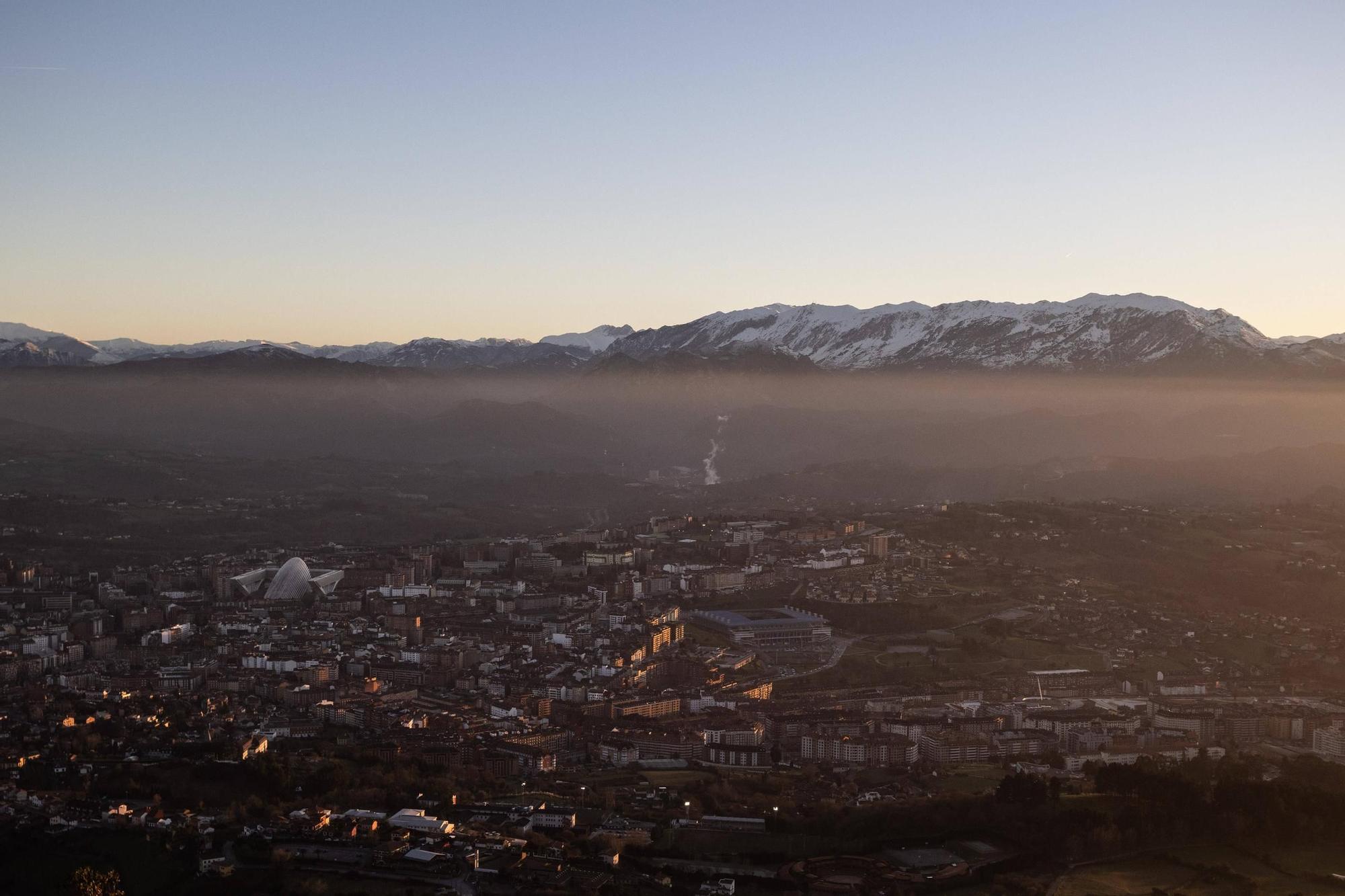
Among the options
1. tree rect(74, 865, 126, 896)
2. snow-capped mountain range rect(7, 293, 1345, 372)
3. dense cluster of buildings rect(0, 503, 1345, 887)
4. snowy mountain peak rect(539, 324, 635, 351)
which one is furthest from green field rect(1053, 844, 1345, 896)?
snowy mountain peak rect(539, 324, 635, 351)

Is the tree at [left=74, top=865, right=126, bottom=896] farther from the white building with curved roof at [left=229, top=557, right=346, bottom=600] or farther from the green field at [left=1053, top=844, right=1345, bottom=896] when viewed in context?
the white building with curved roof at [left=229, top=557, right=346, bottom=600]

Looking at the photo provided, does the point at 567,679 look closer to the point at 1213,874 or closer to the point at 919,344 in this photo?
the point at 1213,874

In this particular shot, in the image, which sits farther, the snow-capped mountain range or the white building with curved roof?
the snow-capped mountain range

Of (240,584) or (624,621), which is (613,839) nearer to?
(624,621)

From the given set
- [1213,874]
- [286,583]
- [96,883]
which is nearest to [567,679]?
[96,883]

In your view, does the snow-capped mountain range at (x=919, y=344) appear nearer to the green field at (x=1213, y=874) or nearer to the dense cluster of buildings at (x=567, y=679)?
the dense cluster of buildings at (x=567, y=679)

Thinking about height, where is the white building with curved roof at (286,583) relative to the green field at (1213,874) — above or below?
below

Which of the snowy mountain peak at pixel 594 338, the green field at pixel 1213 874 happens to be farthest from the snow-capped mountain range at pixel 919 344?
the green field at pixel 1213 874
